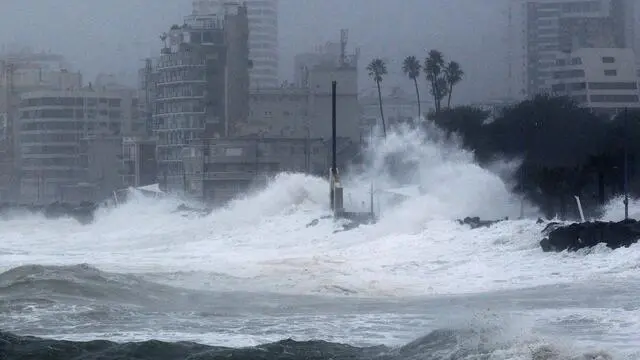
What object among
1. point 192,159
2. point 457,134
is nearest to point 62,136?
point 192,159

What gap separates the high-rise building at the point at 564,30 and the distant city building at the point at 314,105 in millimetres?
14860

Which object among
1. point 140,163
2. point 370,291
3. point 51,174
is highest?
point 370,291

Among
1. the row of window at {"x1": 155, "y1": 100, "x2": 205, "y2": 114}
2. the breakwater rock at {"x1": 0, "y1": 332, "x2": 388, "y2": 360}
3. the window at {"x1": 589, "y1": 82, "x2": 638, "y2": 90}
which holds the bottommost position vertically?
the breakwater rock at {"x1": 0, "y1": 332, "x2": 388, "y2": 360}

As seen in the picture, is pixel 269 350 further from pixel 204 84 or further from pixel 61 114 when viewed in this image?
pixel 61 114

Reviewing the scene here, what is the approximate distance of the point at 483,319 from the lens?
14.7 meters

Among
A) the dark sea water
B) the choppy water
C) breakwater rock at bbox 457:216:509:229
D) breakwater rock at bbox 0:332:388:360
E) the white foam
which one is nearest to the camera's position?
the dark sea water

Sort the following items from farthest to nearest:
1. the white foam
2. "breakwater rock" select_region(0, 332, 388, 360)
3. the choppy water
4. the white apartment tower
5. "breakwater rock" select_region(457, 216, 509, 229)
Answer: the white apartment tower
"breakwater rock" select_region(457, 216, 509, 229)
the white foam
the choppy water
"breakwater rock" select_region(0, 332, 388, 360)

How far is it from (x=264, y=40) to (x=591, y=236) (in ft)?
428

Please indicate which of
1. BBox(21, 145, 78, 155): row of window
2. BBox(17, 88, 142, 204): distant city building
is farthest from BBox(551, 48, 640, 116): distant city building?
BBox(21, 145, 78, 155): row of window

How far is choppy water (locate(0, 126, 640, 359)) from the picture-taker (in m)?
15.2

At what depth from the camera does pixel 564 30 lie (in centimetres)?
11181

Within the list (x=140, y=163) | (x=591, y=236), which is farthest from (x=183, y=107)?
(x=591, y=236)

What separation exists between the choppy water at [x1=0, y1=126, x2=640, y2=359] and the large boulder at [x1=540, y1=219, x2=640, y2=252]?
273mm

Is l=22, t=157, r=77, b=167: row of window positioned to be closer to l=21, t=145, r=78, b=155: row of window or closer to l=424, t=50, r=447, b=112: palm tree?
l=21, t=145, r=78, b=155: row of window
